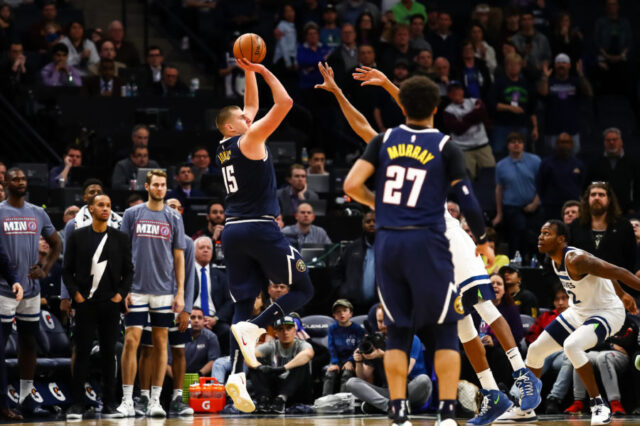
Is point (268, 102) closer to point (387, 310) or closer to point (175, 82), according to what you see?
point (175, 82)

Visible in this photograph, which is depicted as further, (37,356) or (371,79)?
(37,356)

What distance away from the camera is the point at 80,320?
39.1 ft

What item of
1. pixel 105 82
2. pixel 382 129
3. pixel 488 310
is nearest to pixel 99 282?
pixel 488 310

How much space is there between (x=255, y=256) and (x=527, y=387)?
2.72 meters

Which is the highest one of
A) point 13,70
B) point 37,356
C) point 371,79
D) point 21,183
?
point 13,70

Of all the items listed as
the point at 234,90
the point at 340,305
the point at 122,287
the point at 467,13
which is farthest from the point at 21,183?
the point at 467,13

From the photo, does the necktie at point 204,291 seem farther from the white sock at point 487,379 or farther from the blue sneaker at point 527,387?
the white sock at point 487,379

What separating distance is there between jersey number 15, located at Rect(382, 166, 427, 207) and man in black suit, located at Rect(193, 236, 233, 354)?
6652 mm

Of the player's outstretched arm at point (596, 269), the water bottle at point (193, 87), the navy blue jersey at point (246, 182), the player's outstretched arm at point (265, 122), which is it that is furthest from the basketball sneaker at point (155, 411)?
the water bottle at point (193, 87)

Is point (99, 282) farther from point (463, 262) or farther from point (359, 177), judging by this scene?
point (359, 177)

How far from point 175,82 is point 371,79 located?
9735 millimetres

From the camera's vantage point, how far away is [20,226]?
12.2 meters

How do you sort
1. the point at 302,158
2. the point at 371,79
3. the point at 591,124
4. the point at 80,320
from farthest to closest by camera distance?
the point at 591,124 → the point at 302,158 → the point at 80,320 → the point at 371,79

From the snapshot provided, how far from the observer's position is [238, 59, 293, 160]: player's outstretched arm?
8.89 m
